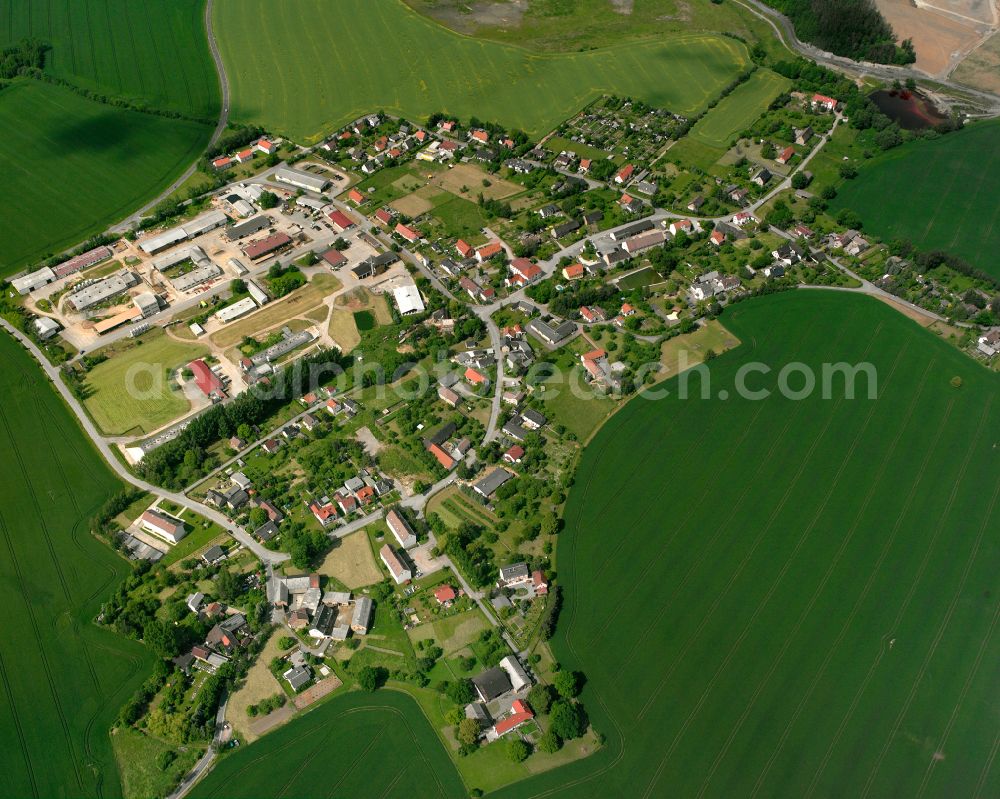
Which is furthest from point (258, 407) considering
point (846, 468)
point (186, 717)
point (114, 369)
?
point (846, 468)

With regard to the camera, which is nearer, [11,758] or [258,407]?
[11,758]

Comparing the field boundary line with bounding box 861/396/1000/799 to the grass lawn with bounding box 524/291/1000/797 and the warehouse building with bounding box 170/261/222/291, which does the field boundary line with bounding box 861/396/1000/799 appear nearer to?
the grass lawn with bounding box 524/291/1000/797

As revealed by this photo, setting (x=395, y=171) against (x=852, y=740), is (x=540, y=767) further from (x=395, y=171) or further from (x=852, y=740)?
(x=395, y=171)

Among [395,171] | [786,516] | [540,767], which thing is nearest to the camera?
[540,767]

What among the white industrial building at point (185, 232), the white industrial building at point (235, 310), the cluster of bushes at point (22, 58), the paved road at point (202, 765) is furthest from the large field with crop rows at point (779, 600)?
the cluster of bushes at point (22, 58)

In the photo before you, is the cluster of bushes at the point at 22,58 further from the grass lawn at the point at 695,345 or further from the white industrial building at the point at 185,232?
the grass lawn at the point at 695,345

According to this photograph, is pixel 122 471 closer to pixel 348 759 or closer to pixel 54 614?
pixel 54 614
